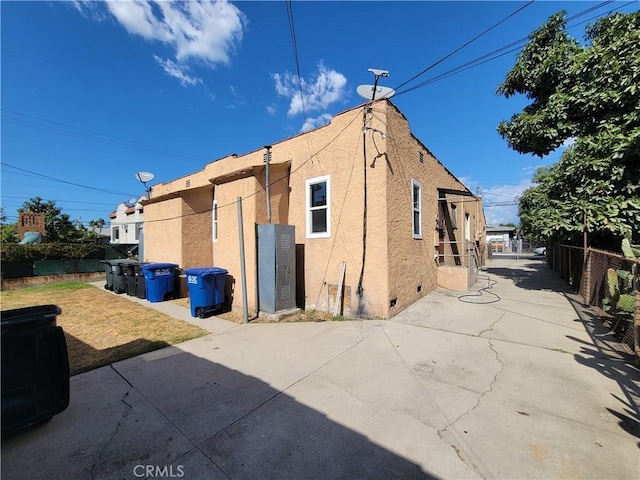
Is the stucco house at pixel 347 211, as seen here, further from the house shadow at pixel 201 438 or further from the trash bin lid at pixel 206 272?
the house shadow at pixel 201 438

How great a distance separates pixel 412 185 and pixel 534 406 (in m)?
6.15

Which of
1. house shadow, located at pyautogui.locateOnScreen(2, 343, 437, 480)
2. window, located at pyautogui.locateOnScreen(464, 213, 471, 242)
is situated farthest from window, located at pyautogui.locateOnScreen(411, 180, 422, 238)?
window, located at pyautogui.locateOnScreen(464, 213, 471, 242)

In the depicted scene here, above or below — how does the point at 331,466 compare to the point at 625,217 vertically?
below

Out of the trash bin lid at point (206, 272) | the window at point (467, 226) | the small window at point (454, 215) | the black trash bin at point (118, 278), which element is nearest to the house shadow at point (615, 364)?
the small window at point (454, 215)

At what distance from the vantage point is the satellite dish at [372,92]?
6.93 m

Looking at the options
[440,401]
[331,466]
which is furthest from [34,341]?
[440,401]

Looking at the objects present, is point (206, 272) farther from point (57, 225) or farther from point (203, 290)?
point (57, 225)

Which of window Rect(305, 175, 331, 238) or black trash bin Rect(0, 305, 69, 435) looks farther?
window Rect(305, 175, 331, 238)

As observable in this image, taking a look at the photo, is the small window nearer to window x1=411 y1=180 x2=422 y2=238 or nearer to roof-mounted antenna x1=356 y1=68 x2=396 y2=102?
window x1=411 y1=180 x2=422 y2=238

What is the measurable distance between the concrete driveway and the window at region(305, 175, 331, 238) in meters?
3.23

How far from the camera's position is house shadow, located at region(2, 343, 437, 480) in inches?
87.7

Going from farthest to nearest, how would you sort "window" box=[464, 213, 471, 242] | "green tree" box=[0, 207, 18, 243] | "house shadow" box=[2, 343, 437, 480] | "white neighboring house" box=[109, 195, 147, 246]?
"white neighboring house" box=[109, 195, 147, 246], "green tree" box=[0, 207, 18, 243], "window" box=[464, 213, 471, 242], "house shadow" box=[2, 343, 437, 480]

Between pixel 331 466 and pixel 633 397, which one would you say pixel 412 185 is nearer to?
pixel 633 397

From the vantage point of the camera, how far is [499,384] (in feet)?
11.4
